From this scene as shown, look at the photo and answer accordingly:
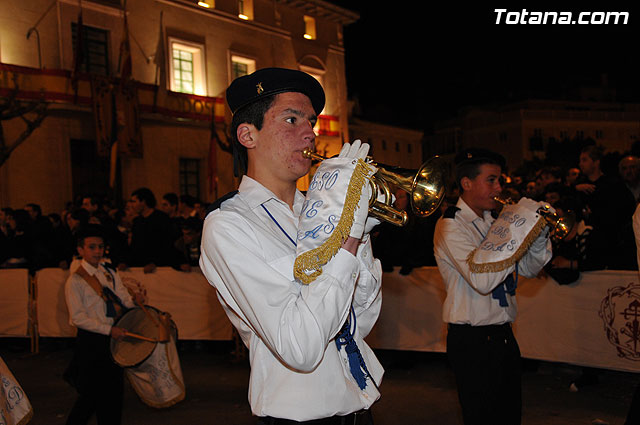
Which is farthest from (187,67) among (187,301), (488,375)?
(488,375)

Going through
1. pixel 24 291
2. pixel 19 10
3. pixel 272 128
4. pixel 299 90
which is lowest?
pixel 24 291

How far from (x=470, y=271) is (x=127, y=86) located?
1776 cm

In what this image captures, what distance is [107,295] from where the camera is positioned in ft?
18.2

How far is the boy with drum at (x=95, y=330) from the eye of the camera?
4797mm

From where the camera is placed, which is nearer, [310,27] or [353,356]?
[353,356]

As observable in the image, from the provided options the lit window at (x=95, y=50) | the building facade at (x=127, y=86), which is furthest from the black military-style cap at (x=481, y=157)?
the lit window at (x=95, y=50)

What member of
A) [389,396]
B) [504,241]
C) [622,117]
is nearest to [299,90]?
[504,241]

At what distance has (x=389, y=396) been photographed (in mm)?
6391

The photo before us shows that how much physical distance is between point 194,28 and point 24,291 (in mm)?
15545

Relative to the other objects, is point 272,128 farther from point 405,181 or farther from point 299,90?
point 405,181

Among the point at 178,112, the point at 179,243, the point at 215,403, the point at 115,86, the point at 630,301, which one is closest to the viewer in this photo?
the point at 630,301

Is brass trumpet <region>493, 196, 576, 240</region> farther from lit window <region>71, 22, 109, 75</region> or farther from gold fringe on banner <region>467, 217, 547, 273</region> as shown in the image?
lit window <region>71, 22, 109, 75</region>

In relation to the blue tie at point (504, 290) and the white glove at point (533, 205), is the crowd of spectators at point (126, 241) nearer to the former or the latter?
the blue tie at point (504, 290)

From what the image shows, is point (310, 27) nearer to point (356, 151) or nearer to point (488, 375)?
point (488, 375)
